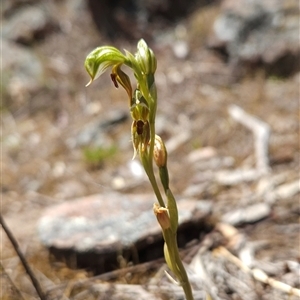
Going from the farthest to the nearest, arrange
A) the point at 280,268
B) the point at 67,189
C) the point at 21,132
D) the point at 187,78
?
the point at 187,78, the point at 21,132, the point at 67,189, the point at 280,268

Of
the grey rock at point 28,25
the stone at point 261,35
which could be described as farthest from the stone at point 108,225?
the grey rock at point 28,25

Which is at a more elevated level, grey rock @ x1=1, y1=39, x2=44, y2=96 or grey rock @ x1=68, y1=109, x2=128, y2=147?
grey rock @ x1=1, y1=39, x2=44, y2=96

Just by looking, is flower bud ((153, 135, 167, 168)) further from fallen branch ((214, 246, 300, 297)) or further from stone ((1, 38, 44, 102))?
stone ((1, 38, 44, 102))

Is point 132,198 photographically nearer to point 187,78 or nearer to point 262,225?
point 262,225

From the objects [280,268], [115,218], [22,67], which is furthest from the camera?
[22,67]

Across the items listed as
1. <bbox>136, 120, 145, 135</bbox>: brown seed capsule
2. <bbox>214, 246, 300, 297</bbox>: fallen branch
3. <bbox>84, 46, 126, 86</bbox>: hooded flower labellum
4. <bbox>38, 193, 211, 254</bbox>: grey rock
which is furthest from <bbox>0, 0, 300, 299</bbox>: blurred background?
<bbox>84, 46, 126, 86</bbox>: hooded flower labellum

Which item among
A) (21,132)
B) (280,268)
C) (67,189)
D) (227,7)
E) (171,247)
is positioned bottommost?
(171,247)

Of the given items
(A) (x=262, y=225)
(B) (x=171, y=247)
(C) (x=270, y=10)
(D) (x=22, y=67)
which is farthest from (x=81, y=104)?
(B) (x=171, y=247)

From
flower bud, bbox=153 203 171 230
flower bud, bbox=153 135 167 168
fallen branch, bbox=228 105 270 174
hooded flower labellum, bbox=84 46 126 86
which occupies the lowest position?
flower bud, bbox=153 203 171 230
